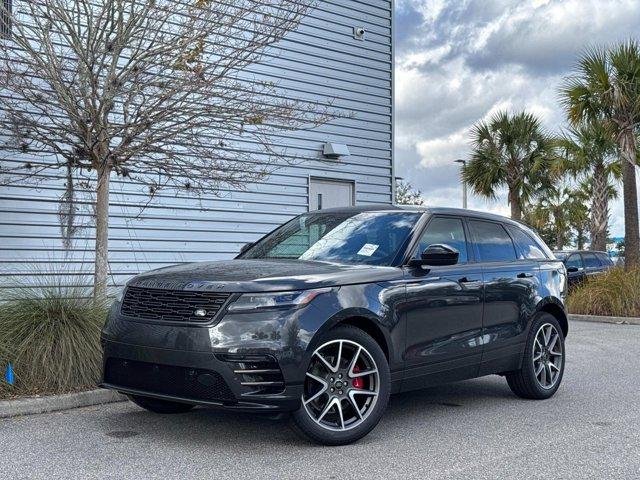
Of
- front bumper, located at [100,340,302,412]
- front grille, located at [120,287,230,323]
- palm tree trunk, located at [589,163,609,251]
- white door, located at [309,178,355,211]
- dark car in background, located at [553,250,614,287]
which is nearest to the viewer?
front bumper, located at [100,340,302,412]

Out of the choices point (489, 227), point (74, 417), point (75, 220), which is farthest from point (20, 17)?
point (489, 227)

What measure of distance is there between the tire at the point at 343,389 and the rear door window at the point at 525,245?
2.49 meters

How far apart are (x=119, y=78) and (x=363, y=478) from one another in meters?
5.27

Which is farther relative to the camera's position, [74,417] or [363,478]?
[74,417]

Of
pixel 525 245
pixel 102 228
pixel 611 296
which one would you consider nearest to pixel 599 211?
pixel 611 296

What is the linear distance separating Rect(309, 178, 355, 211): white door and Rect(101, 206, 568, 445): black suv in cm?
773

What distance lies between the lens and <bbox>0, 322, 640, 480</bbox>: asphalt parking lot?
4742mm

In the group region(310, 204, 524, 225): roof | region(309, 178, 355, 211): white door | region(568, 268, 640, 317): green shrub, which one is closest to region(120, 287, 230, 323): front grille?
region(310, 204, 524, 225): roof

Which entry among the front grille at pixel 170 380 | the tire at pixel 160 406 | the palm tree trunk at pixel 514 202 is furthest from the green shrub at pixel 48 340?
the palm tree trunk at pixel 514 202

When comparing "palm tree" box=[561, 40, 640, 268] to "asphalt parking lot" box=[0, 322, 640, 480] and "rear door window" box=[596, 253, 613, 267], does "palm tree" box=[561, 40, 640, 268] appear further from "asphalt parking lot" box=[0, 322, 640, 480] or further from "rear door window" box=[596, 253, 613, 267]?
"asphalt parking lot" box=[0, 322, 640, 480]

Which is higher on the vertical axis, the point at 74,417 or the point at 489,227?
the point at 489,227

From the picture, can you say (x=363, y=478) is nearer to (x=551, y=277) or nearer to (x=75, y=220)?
(x=551, y=277)

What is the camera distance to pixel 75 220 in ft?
37.2

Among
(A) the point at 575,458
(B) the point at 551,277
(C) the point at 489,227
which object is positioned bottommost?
(A) the point at 575,458
